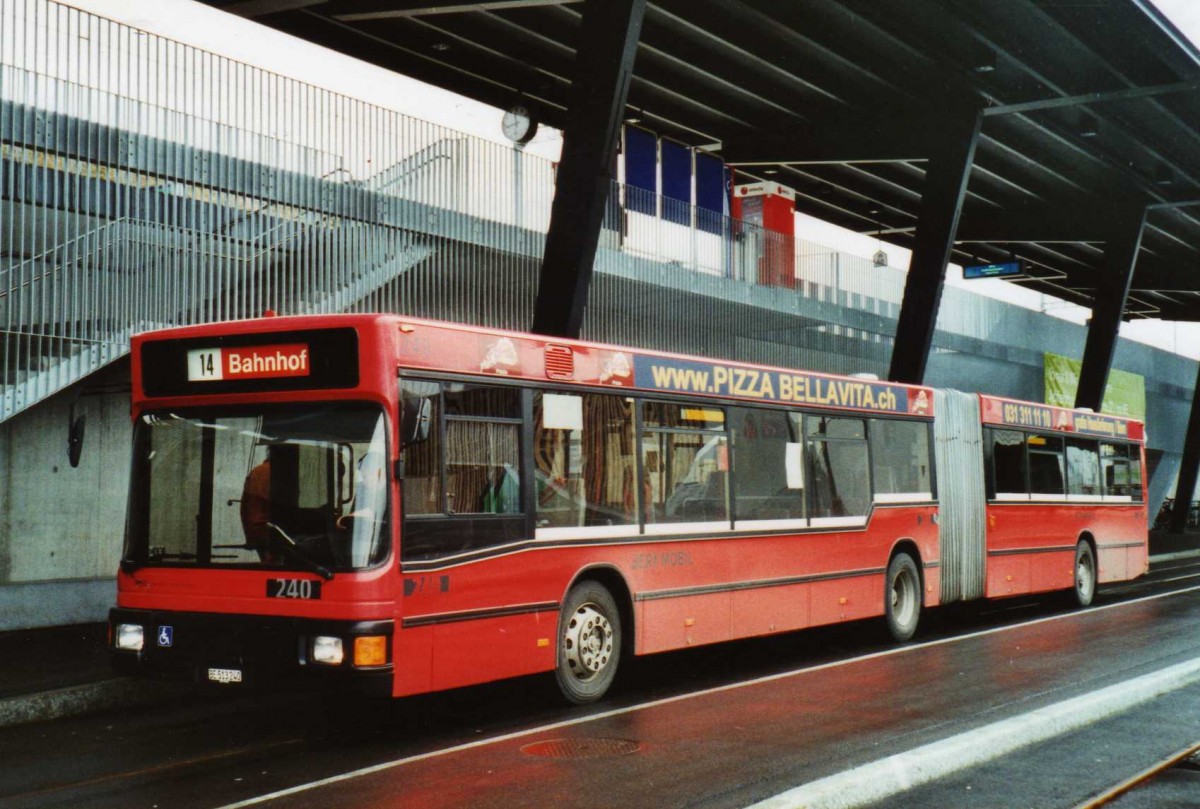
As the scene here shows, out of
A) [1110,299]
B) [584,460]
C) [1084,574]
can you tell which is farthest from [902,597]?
[1110,299]

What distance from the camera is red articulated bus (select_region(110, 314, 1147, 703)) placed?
841cm

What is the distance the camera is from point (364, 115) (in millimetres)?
17078

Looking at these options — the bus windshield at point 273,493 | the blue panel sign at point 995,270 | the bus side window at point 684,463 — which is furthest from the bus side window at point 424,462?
the blue panel sign at point 995,270

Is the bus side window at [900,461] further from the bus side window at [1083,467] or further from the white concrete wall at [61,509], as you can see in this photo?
the white concrete wall at [61,509]

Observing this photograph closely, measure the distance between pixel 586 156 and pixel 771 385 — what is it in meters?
4.64

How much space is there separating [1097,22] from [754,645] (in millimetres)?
12225

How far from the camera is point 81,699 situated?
10125 millimetres

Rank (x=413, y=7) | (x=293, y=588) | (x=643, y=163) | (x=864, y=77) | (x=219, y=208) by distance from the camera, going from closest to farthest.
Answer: (x=293, y=588) < (x=219, y=208) < (x=413, y=7) < (x=864, y=77) < (x=643, y=163)

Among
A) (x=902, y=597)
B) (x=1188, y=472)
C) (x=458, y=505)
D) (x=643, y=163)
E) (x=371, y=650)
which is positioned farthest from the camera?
(x=1188, y=472)

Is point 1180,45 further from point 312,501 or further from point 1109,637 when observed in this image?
point 312,501

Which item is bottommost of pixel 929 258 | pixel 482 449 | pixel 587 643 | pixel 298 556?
pixel 587 643

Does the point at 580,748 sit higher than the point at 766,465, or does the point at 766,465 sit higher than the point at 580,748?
the point at 766,465

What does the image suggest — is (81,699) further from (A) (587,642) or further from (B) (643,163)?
(B) (643,163)

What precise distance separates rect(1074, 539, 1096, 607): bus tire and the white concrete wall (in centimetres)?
1307
